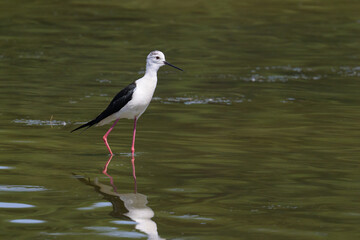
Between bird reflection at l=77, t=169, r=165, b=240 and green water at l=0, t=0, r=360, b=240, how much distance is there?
0.02 m

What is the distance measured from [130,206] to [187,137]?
11.6ft

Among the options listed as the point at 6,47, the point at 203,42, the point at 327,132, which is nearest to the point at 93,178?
the point at 327,132

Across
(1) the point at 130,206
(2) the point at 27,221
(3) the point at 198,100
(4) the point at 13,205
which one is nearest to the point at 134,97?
(1) the point at 130,206

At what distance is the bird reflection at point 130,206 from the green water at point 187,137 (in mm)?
19

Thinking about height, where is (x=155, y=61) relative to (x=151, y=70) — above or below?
above

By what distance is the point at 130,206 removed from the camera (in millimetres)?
7613

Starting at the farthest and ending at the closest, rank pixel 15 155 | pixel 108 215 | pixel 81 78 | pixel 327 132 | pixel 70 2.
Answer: pixel 70 2, pixel 81 78, pixel 327 132, pixel 15 155, pixel 108 215

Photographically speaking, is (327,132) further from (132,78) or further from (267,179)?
(132,78)

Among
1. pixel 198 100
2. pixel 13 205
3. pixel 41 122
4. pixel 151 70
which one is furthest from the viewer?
pixel 198 100

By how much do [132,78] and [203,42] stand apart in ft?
20.8

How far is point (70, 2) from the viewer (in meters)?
31.8

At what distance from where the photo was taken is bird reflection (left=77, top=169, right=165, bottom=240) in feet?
22.7

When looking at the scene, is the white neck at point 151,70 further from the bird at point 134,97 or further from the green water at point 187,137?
the green water at point 187,137

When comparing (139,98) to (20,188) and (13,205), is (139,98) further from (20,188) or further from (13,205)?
(13,205)
